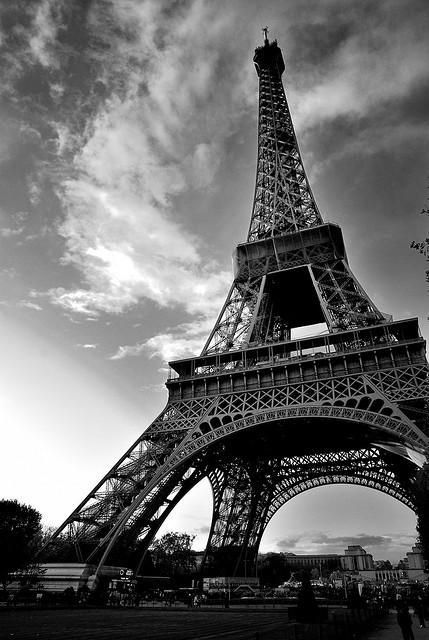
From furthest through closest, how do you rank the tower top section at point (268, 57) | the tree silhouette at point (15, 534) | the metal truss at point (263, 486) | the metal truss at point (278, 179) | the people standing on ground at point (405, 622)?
the tower top section at point (268, 57) < the metal truss at point (278, 179) < the metal truss at point (263, 486) < the tree silhouette at point (15, 534) < the people standing on ground at point (405, 622)

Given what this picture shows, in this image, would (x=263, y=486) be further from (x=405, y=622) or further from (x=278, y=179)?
(x=405, y=622)

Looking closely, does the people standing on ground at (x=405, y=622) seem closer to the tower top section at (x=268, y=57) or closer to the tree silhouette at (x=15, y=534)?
the tree silhouette at (x=15, y=534)

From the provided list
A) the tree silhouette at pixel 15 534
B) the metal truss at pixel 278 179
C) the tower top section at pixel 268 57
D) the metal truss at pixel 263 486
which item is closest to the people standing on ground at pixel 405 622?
the tree silhouette at pixel 15 534

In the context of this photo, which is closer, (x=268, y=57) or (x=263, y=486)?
(x=263, y=486)

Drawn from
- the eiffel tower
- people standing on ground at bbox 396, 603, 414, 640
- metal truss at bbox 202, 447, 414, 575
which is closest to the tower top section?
the eiffel tower

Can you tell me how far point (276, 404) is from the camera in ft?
116

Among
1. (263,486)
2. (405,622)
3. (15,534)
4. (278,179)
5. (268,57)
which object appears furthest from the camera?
(268,57)

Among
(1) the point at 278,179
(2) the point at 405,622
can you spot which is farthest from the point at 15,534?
(1) the point at 278,179

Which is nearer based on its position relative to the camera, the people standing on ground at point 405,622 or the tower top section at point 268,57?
the people standing on ground at point 405,622

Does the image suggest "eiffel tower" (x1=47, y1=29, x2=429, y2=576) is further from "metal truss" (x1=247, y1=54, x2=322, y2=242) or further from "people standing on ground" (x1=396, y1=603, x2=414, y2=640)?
"people standing on ground" (x1=396, y1=603, x2=414, y2=640)

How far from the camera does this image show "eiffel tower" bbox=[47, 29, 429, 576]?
106ft

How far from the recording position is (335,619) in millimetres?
11562

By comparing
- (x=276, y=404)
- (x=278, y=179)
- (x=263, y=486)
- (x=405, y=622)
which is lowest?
(x=405, y=622)

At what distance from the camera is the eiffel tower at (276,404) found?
106 feet
